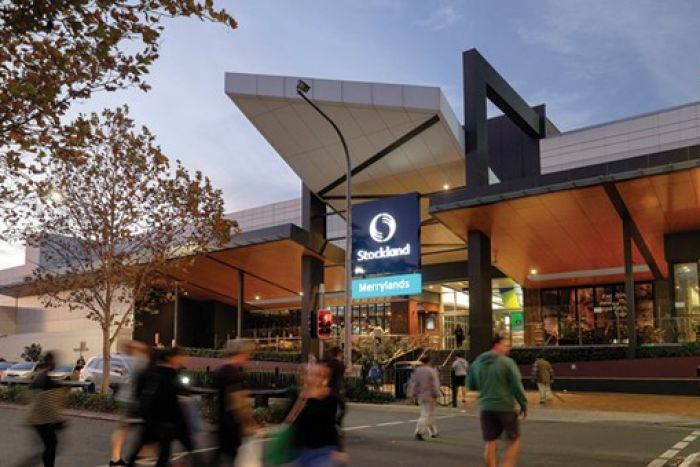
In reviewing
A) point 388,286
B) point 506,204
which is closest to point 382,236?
point 388,286

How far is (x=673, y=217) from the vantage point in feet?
89.5

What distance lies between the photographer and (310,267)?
113ft

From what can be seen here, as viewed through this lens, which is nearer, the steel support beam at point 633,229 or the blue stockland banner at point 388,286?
the steel support beam at point 633,229

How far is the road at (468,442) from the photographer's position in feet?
35.4

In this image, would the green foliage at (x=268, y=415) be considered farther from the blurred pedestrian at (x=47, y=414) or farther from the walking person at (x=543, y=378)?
the walking person at (x=543, y=378)

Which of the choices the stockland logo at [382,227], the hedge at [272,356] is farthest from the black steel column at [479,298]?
the hedge at [272,356]

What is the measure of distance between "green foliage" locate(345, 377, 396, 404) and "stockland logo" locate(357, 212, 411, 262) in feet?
22.2

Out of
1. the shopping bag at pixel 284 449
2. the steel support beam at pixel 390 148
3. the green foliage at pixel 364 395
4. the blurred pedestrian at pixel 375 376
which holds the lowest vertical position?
the green foliage at pixel 364 395

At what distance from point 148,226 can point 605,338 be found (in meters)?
19.1

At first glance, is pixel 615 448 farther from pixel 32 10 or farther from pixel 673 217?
pixel 673 217

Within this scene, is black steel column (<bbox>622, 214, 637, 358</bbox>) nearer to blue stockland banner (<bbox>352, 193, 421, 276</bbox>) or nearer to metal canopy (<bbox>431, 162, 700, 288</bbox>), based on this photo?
metal canopy (<bbox>431, 162, 700, 288</bbox>)

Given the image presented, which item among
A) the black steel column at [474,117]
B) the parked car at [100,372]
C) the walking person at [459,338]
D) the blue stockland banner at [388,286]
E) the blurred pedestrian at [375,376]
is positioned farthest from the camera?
the walking person at [459,338]

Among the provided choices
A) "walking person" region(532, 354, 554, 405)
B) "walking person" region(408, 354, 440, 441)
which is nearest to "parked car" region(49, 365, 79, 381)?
"walking person" region(532, 354, 554, 405)

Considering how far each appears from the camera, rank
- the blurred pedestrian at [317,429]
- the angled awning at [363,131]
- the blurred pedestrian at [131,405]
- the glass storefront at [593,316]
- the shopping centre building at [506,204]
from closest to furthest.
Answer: the blurred pedestrian at [317,429]
the blurred pedestrian at [131,405]
the shopping centre building at [506,204]
the angled awning at [363,131]
the glass storefront at [593,316]
